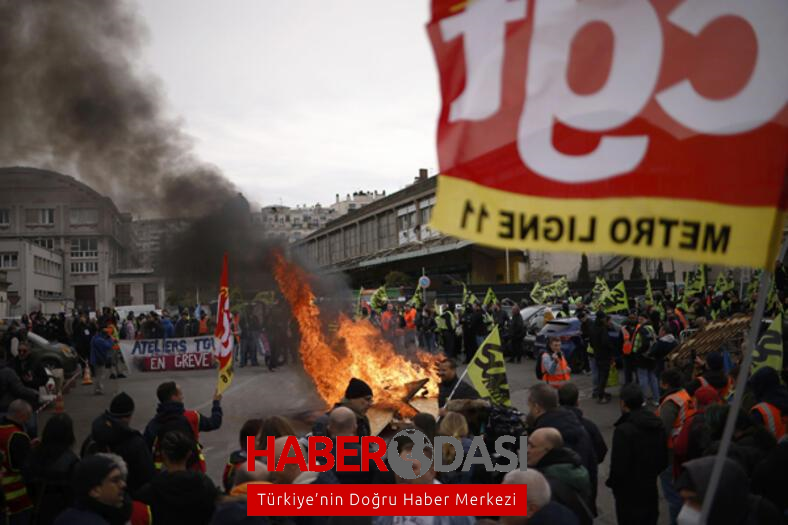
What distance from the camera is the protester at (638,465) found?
588cm

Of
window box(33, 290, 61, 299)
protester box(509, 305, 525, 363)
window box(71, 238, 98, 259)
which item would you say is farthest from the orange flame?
window box(33, 290, 61, 299)

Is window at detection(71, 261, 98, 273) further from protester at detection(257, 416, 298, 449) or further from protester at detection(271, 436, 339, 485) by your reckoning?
protester at detection(271, 436, 339, 485)

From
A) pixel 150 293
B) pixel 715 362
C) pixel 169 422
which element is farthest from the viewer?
pixel 150 293

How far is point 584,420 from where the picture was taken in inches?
252

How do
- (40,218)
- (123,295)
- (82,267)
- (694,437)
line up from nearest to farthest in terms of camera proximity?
(694,437), (40,218), (82,267), (123,295)

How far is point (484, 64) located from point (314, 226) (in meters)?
169

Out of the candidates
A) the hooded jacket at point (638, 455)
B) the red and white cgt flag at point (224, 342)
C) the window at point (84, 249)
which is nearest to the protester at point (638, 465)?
the hooded jacket at point (638, 455)

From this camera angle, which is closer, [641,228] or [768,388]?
[641,228]

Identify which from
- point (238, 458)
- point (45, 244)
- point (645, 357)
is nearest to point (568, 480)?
point (238, 458)

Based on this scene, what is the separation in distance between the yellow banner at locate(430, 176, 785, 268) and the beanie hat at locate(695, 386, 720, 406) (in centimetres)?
455

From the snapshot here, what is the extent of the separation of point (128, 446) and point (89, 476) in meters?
1.47

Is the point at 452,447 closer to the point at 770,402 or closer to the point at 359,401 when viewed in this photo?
the point at 359,401

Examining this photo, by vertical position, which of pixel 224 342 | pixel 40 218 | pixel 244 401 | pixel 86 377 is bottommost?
pixel 244 401

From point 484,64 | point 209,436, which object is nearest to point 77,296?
point 209,436
